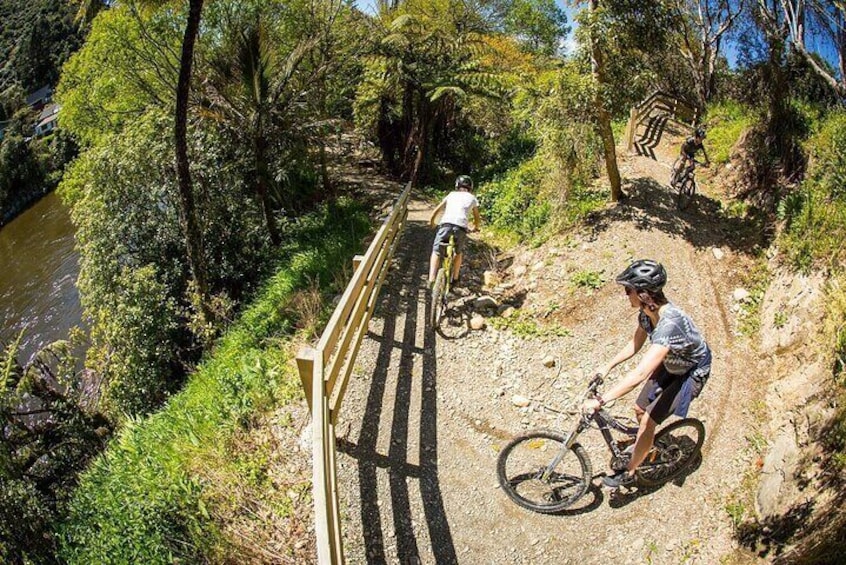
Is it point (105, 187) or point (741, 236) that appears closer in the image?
point (741, 236)

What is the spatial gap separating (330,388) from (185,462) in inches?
86.4

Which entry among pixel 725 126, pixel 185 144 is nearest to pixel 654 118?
pixel 725 126

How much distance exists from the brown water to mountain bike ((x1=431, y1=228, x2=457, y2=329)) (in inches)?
470

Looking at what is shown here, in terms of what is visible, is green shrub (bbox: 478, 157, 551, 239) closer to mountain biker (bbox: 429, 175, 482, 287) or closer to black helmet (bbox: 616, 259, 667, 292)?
mountain biker (bbox: 429, 175, 482, 287)

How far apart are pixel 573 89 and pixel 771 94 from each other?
449 cm

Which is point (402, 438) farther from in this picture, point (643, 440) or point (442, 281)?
point (442, 281)

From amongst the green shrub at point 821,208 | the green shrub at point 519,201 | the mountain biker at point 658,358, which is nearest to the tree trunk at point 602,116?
the green shrub at point 519,201

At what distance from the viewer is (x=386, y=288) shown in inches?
374

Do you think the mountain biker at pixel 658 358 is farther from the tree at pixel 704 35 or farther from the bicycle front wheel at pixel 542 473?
the tree at pixel 704 35

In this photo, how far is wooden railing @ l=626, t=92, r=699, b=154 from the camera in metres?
14.0

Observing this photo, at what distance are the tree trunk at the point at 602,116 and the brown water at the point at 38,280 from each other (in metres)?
15.1

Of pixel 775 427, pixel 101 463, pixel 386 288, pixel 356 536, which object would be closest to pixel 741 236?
pixel 775 427

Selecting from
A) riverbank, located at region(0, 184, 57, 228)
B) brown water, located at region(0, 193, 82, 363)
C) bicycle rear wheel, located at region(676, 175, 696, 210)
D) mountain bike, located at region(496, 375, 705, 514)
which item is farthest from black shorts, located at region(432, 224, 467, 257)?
riverbank, located at region(0, 184, 57, 228)

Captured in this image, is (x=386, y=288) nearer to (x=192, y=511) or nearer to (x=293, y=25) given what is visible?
(x=192, y=511)
